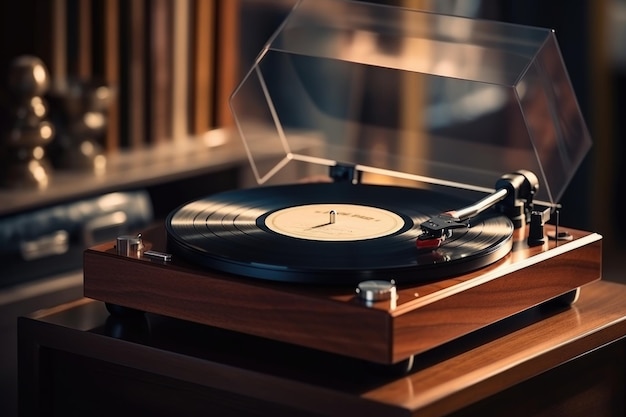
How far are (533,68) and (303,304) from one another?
37 cm

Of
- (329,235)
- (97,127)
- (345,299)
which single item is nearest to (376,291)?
(345,299)

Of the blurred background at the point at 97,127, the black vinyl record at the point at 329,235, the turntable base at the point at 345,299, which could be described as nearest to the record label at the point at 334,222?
the black vinyl record at the point at 329,235

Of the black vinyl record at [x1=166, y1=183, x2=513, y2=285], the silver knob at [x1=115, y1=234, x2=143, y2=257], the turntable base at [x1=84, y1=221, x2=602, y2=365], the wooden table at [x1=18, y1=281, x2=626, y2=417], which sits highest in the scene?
the black vinyl record at [x1=166, y1=183, x2=513, y2=285]

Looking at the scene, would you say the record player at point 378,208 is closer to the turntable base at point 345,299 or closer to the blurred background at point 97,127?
the turntable base at point 345,299

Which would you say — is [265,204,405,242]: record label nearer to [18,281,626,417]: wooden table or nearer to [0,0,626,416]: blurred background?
[18,281,626,417]: wooden table

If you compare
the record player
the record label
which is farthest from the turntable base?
the record label

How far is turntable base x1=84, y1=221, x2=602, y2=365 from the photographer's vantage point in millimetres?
1003

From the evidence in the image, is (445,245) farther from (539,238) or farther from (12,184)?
(12,184)

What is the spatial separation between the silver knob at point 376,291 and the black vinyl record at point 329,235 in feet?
0.11

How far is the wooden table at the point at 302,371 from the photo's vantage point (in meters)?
1.03

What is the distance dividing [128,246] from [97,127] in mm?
1103

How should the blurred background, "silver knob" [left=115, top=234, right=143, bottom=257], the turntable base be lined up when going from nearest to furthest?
the turntable base → "silver knob" [left=115, top=234, right=143, bottom=257] → the blurred background

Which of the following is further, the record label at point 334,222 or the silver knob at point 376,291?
the record label at point 334,222

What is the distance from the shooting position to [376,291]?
1003 millimetres
